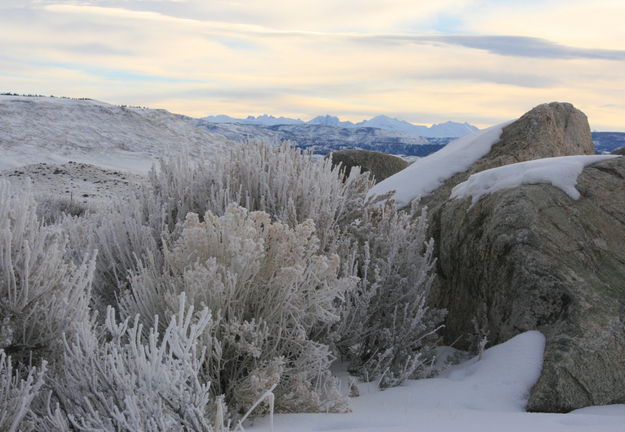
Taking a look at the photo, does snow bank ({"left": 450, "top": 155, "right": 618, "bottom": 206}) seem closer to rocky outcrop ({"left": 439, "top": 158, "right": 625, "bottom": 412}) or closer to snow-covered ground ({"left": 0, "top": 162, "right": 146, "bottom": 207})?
rocky outcrop ({"left": 439, "top": 158, "right": 625, "bottom": 412})

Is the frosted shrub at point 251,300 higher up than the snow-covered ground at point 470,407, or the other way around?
the frosted shrub at point 251,300

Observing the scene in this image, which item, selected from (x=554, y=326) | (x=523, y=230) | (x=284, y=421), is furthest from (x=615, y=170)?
(x=284, y=421)

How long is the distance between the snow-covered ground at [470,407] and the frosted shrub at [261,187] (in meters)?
1.09

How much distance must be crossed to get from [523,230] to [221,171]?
2.00 metres

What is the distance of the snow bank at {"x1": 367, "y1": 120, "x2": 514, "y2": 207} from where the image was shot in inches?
247

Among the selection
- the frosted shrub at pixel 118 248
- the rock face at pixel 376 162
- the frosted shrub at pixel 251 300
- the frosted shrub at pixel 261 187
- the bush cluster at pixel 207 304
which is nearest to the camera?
the bush cluster at pixel 207 304

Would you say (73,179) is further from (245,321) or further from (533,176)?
(245,321)

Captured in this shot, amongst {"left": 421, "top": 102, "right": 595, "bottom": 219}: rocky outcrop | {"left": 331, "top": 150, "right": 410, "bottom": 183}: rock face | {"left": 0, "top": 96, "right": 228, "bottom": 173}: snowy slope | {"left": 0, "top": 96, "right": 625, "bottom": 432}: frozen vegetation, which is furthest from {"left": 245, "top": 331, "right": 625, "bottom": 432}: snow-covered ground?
{"left": 0, "top": 96, "right": 228, "bottom": 173}: snowy slope

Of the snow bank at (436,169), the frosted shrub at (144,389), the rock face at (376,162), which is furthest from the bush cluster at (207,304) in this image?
the rock face at (376,162)

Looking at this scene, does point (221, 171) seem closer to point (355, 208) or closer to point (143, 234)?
point (143, 234)

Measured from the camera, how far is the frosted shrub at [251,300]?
103 inches

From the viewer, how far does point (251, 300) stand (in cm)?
287

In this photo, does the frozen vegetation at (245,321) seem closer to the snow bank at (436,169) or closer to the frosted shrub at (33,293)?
the frosted shrub at (33,293)

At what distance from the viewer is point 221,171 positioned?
4.16 meters
